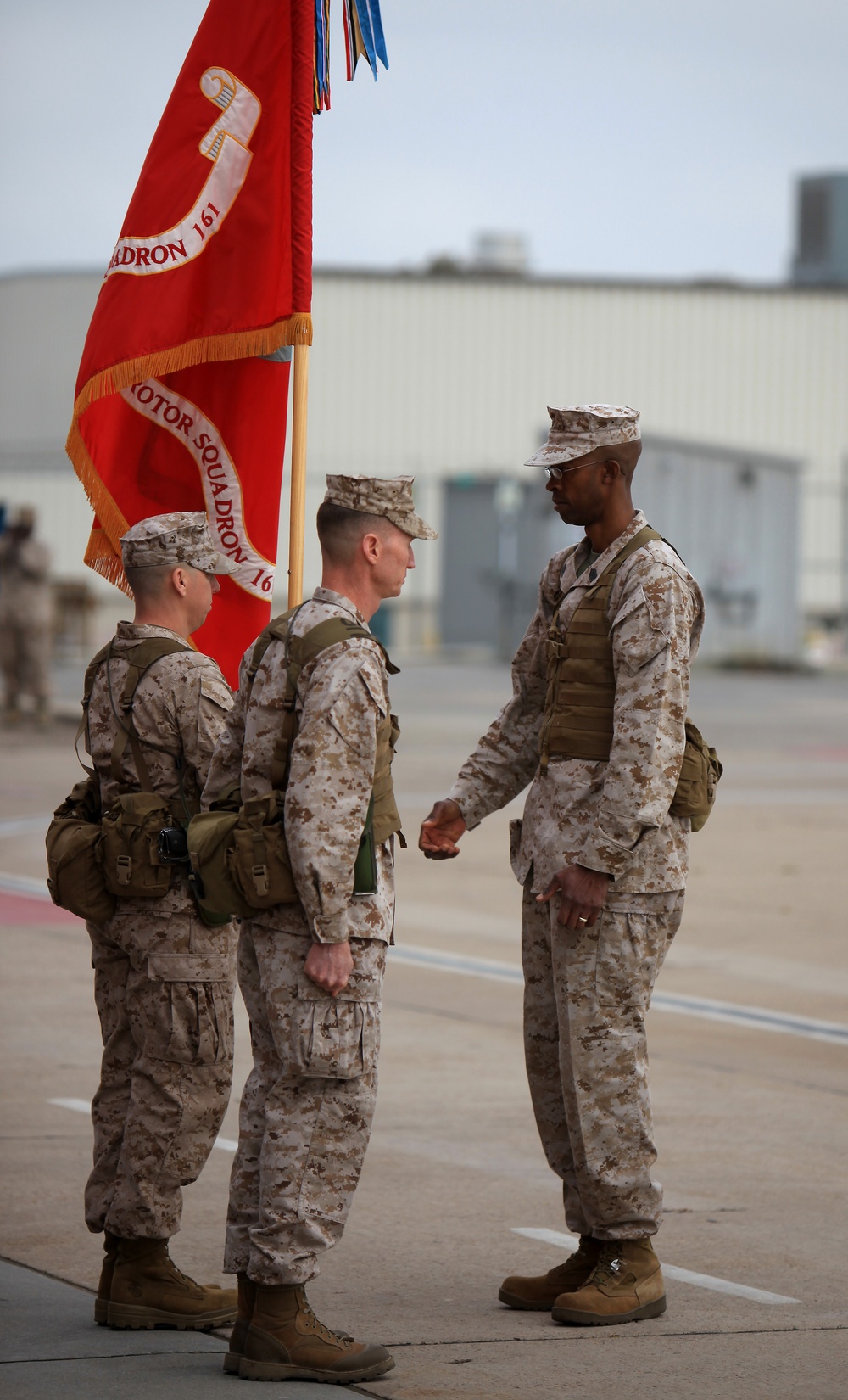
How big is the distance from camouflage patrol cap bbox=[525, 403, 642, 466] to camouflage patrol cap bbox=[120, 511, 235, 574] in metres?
0.81

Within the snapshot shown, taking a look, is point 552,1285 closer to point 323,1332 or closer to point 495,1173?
point 323,1332

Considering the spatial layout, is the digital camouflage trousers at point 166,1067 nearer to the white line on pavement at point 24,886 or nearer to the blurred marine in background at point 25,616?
the white line on pavement at point 24,886

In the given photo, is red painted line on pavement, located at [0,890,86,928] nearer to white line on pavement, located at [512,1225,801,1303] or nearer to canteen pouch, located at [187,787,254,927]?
white line on pavement, located at [512,1225,801,1303]

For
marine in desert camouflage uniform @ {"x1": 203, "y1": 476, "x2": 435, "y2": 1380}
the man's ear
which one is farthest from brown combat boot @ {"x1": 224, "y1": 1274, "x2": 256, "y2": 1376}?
the man's ear

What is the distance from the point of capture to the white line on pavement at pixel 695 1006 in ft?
27.6

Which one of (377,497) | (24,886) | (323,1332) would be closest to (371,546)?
(377,497)

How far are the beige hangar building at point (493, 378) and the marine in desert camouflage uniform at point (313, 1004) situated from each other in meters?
35.6

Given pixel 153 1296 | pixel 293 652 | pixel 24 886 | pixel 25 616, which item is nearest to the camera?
pixel 293 652

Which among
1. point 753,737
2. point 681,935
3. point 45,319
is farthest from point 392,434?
point 681,935

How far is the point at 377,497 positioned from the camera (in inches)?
176

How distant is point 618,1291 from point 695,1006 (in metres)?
4.14

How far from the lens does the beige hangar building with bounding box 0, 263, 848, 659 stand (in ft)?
143

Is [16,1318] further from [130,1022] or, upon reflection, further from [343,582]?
[343,582]

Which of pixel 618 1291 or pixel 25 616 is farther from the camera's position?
pixel 25 616
